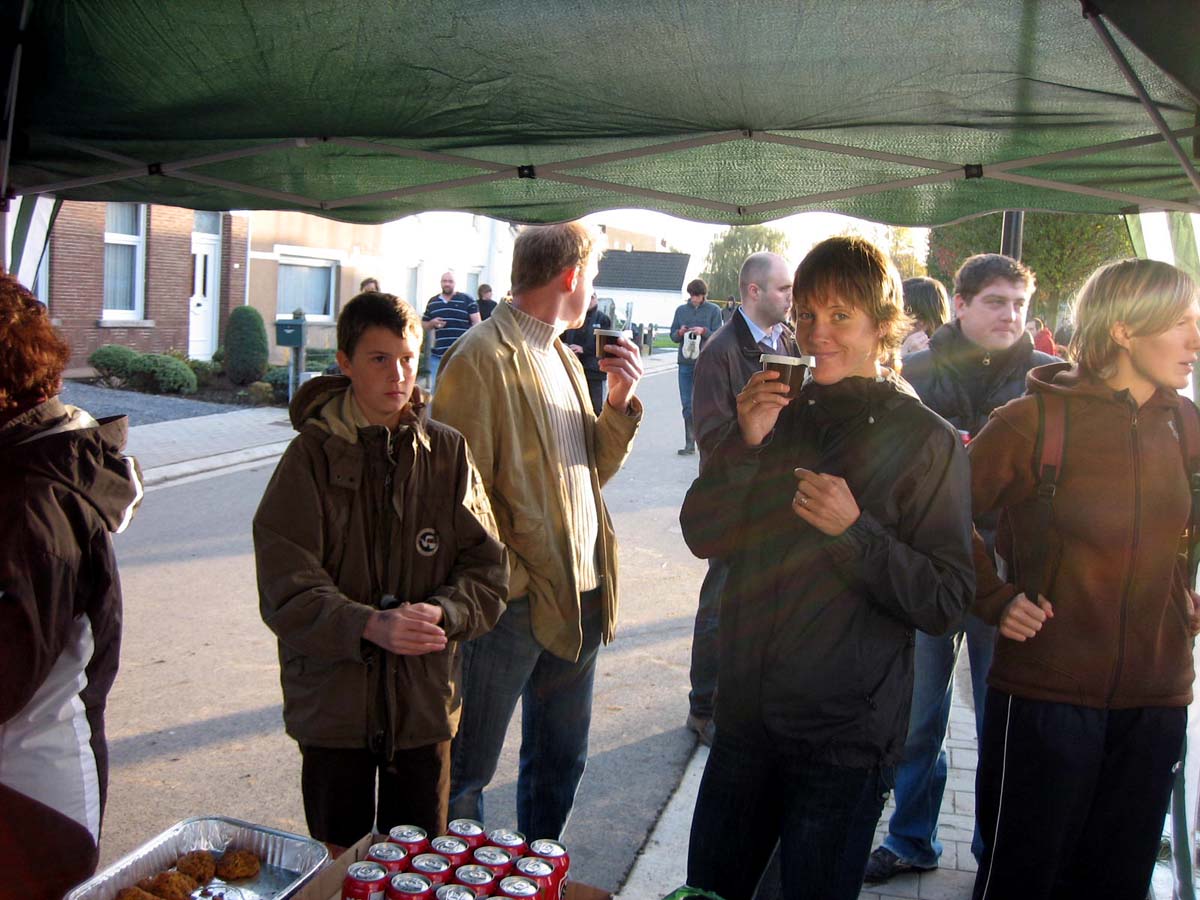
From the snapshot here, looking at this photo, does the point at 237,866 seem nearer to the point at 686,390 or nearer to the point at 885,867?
the point at 885,867

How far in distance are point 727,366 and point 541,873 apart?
3.07m

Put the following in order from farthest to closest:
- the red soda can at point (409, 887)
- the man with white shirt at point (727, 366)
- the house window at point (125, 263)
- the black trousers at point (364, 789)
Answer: the house window at point (125, 263) → the man with white shirt at point (727, 366) → the black trousers at point (364, 789) → the red soda can at point (409, 887)

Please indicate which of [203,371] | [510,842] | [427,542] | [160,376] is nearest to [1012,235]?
[427,542]

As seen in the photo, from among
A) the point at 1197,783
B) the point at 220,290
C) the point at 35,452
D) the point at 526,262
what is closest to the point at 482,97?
the point at 526,262

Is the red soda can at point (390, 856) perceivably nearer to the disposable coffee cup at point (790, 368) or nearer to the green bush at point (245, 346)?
the disposable coffee cup at point (790, 368)

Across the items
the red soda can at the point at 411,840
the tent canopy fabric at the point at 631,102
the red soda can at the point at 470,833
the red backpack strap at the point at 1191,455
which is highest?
the tent canopy fabric at the point at 631,102

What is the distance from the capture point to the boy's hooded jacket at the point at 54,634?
2191 millimetres

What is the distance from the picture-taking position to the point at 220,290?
78.9 feet

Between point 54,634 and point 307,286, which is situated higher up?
point 307,286

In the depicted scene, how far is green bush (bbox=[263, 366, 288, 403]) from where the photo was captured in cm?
1952

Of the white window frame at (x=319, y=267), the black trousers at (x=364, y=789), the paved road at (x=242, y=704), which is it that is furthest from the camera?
the white window frame at (x=319, y=267)

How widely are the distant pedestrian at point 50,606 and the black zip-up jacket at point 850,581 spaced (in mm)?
1400

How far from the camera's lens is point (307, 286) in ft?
90.7

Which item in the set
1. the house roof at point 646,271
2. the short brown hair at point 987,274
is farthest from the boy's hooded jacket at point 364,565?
the house roof at point 646,271
